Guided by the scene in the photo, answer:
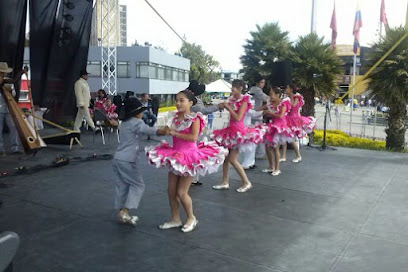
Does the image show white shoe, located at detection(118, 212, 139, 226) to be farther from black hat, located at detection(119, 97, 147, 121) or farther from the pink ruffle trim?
black hat, located at detection(119, 97, 147, 121)

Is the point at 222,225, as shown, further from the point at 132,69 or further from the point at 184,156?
the point at 132,69

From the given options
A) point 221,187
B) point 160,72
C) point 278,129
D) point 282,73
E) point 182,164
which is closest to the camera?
point 182,164

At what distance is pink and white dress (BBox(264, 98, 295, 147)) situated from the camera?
7039 mm

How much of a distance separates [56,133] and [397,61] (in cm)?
910

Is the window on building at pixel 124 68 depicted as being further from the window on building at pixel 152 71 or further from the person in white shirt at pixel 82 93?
the person in white shirt at pixel 82 93

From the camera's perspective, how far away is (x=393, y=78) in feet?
34.2

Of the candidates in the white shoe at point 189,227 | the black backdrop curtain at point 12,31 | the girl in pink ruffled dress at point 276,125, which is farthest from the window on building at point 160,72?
the white shoe at point 189,227

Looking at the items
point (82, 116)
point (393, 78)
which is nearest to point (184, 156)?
point (82, 116)

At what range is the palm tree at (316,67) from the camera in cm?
1161

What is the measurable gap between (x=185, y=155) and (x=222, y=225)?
3.30ft

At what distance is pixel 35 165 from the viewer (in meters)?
7.51

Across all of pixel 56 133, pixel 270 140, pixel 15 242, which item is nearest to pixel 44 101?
pixel 56 133

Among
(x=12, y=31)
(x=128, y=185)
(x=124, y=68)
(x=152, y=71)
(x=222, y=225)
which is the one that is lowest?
(x=222, y=225)

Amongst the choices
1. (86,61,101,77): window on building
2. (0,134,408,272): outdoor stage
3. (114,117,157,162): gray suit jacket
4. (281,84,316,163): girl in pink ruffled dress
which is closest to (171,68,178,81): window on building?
(86,61,101,77): window on building
